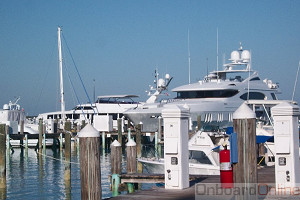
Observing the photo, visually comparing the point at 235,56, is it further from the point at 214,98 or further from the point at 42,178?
the point at 42,178

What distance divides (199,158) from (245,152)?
38.7 ft

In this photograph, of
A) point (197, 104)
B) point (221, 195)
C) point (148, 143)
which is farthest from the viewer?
point (148, 143)

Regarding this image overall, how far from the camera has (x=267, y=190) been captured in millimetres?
11234

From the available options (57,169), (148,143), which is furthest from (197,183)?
(148,143)

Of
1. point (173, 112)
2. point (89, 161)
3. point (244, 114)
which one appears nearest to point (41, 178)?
point (173, 112)

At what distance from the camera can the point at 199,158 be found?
69.9ft

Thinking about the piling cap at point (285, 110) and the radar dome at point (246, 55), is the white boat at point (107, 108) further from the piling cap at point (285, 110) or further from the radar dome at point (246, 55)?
the piling cap at point (285, 110)

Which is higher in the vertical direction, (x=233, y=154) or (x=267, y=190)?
(x=233, y=154)

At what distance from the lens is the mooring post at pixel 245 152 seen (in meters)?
9.52

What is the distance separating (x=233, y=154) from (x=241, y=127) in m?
0.51

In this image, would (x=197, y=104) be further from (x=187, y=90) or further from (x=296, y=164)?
(x=296, y=164)

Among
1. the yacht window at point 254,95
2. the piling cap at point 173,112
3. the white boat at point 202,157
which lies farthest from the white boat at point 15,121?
the piling cap at point 173,112

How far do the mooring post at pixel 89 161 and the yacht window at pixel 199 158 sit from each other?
1140 centimetres

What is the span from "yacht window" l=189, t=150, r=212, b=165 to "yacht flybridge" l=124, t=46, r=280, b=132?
20.6 metres
